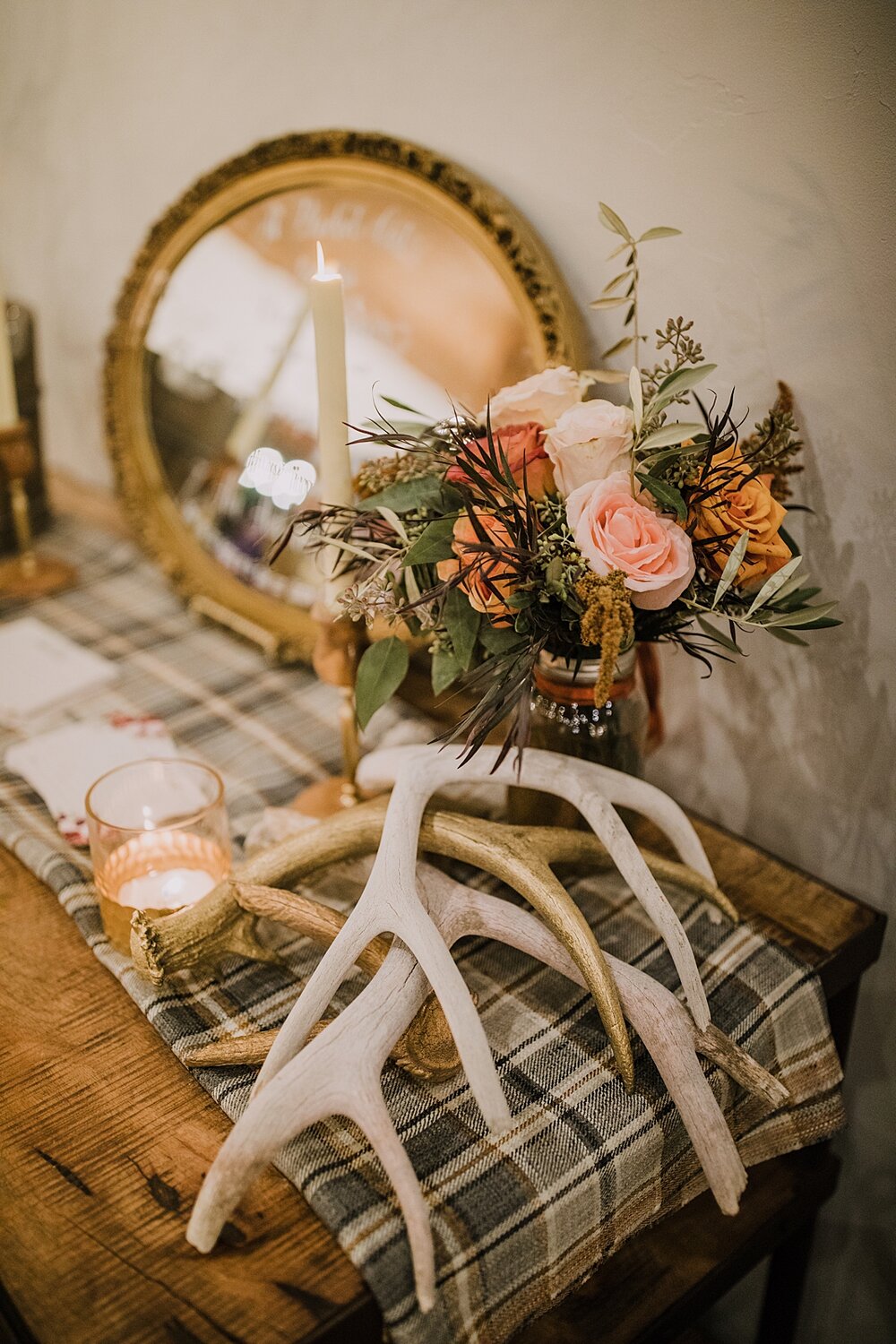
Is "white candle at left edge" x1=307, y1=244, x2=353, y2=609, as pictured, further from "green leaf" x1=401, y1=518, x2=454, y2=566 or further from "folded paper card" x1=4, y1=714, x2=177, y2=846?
"folded paper card" x1=4, y1=714, x2=177, y2=846

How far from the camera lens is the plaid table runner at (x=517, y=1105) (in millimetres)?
633

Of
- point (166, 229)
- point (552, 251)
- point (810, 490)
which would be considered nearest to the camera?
point (810, 490)

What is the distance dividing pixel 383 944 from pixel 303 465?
616mm

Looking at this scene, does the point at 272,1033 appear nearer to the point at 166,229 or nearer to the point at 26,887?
the point at 26,887

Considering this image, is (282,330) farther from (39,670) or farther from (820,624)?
(820,624)

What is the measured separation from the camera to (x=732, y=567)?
0.68m

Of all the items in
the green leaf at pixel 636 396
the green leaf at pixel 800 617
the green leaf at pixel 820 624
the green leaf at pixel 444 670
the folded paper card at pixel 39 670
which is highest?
the green leaf at pixel 636 396

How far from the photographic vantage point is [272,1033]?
72cm

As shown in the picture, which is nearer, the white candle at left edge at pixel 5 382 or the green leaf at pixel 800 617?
the green leaf at pixel 800 617

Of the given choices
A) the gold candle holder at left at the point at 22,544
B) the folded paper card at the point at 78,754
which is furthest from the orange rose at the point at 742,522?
the gold candle holder at left at the point at 22,544

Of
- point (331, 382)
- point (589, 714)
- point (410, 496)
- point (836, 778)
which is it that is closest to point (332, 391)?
point (331, 382)

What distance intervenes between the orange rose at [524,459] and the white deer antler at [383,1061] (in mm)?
301

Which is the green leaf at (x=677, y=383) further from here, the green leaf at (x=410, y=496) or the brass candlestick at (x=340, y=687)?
the brass candlestick at (x=340, y=687)

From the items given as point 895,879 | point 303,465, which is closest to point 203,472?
point 303,465
